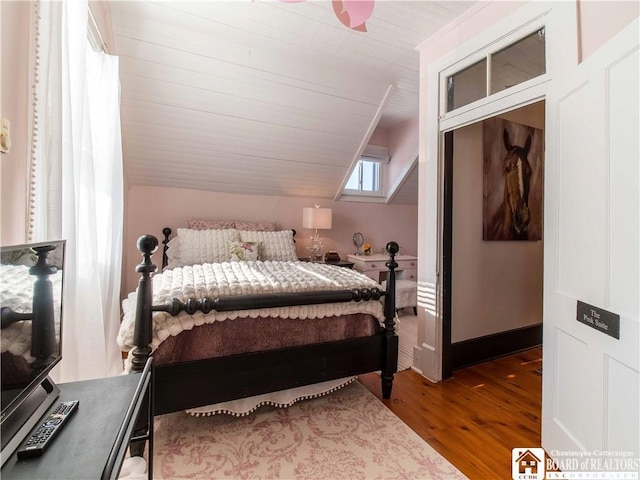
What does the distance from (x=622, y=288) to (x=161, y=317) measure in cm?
193

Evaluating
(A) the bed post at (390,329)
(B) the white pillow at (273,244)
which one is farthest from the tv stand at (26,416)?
(B) the white pillow at (273,244)

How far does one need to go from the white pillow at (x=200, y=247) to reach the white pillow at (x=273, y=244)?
19 cm

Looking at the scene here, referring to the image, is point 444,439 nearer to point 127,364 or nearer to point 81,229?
point 127,364

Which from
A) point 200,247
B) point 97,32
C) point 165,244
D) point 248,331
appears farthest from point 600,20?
point 165,244

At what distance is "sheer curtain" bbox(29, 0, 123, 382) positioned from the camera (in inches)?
43.2

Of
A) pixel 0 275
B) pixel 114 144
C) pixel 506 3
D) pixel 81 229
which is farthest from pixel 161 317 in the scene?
pixel 506 3

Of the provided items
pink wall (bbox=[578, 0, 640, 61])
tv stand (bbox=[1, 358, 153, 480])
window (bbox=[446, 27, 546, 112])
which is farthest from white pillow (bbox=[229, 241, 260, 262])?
pink wall (bbox=[578, 0, 640, 61])

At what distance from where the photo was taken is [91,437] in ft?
2.46

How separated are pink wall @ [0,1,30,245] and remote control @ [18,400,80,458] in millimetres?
555

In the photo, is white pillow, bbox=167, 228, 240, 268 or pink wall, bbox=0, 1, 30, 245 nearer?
pink wall, bbox=0, 1, 30, 245

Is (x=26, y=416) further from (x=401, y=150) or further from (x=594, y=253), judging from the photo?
(x=401, y=150)

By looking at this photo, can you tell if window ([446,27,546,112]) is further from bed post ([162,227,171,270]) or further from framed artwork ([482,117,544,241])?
bed post ([162,227,171,270])

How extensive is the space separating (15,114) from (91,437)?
1.04 meters

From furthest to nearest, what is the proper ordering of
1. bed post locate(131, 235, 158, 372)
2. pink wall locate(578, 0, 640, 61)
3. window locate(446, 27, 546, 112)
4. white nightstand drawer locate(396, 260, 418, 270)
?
1. white nightstand drawer locate(396, 260, 418, 270)
2. window locate(446, 27, 546, 112)
3. bed post locate(131, 235, 158, 372)
4. pink wall locate(578, 0, 640, 61)
